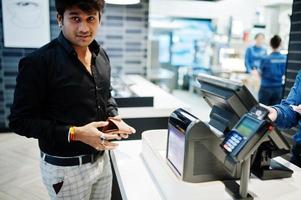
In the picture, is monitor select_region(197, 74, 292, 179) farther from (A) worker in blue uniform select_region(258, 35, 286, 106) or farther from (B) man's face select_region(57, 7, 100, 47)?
(A) worker in blue uniform select_region(258, 35, 286, 106)

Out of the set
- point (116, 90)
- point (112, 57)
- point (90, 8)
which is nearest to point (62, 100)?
point (90, 8)

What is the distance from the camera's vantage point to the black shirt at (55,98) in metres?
1.24

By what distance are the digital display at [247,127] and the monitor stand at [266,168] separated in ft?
1.09

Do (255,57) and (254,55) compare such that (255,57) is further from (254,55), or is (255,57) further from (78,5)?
(78,5)

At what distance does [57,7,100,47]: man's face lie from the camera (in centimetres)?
128

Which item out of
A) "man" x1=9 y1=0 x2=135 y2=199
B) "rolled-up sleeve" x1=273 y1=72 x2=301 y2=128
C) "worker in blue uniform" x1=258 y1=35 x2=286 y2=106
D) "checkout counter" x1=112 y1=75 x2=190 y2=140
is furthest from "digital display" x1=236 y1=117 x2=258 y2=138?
"worker in blue uniform" x1=258 y1=35 x2=286 y2=106

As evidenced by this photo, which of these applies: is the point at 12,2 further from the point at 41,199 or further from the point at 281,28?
the point at 281,28

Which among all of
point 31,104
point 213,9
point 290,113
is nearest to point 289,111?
point 290,113

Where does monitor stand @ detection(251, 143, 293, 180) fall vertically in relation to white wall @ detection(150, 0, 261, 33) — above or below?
below

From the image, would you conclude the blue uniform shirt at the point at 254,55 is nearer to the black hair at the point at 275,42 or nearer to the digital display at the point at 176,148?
the black hair at the point at 275,42

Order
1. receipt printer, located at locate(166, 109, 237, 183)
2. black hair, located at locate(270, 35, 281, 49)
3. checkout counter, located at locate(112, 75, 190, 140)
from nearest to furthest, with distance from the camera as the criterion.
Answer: receipt printer, located at locate(166, 109, 237, 183)
checkout counter, located at locate(112, 75, 190, 140)
black hair, located at locate(270, 35, 281, 49)

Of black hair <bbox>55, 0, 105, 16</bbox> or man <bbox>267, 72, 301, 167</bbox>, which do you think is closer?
black hair <bbox>55, 0, 105, 16</bbox>

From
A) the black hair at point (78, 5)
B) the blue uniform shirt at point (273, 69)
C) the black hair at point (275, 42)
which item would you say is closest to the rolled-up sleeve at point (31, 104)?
the black hair at point (78, 5)

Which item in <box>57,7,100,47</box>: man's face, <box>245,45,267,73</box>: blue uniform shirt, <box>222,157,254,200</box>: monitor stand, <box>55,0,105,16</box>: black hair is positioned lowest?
<box>222,157,254,200</box>: monitor stand
